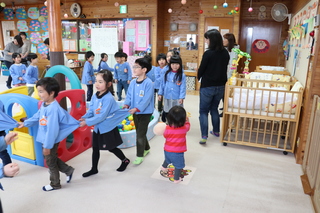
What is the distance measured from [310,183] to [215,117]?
161 centimetres

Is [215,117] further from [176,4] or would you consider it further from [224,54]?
[176,4]

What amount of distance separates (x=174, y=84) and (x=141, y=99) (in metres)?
0.99

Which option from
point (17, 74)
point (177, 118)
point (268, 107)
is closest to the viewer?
point (177, 118)

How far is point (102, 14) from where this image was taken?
28.7 ft

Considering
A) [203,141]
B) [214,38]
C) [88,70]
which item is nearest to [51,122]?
[203,141]

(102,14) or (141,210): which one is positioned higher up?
(102,14)

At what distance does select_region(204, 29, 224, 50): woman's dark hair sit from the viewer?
3422 millimetres

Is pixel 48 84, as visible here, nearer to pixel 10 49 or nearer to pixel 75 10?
pixel 10 49

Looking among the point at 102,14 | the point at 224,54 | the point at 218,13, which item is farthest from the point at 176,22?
the point at 224,54

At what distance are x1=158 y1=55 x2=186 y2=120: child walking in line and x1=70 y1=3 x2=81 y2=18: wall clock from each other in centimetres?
649

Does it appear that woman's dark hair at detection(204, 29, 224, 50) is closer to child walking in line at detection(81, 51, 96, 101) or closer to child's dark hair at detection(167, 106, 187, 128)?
child's dark hair at detection(167, 106, 187, 128)

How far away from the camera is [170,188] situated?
8.39 feet

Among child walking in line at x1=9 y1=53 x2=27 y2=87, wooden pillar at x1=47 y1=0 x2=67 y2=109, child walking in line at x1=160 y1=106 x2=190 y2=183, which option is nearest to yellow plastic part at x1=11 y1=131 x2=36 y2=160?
wooden pillar at x1=47 y1=0 x2=67 y2=109

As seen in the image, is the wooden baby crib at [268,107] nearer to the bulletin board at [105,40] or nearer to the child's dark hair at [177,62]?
the child's dark hair at [177,62]
